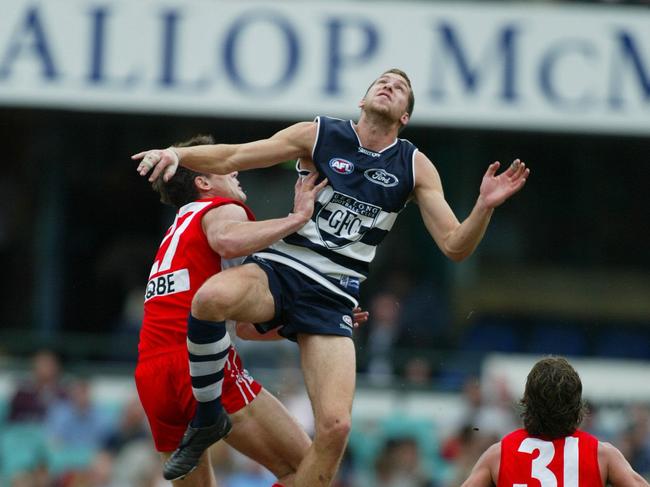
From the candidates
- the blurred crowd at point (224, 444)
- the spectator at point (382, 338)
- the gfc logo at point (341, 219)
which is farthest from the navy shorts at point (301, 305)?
the spectator at point (382, 338)

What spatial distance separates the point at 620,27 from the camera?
14.5 m

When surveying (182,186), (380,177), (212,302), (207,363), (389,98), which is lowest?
(207,363)

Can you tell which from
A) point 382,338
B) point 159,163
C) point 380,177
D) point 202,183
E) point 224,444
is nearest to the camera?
point 159,163

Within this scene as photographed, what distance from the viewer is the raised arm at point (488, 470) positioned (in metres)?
5.52

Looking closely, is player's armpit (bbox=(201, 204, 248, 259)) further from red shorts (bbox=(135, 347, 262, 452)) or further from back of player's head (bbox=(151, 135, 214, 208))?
red shorts (bbox=(135, 347, 262, 452))

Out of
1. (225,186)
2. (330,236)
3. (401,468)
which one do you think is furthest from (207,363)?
(401,468)

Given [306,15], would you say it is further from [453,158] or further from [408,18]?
[453,158]

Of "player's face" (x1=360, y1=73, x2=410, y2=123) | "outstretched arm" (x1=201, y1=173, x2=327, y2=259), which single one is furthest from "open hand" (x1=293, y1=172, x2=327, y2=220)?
"player's face" (x1=360, y1=73, x2=410, y2=123)

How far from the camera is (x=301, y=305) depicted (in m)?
6.62

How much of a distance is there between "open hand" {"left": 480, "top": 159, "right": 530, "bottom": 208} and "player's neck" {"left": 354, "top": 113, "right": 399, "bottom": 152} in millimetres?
666

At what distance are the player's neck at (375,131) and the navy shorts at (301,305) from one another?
765 mm

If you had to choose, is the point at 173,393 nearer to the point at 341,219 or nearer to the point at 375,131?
the point at 341,219

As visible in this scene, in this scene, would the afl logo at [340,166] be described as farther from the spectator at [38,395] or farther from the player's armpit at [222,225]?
the spectator at [38,395]

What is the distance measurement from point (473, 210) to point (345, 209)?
639 millimetres
